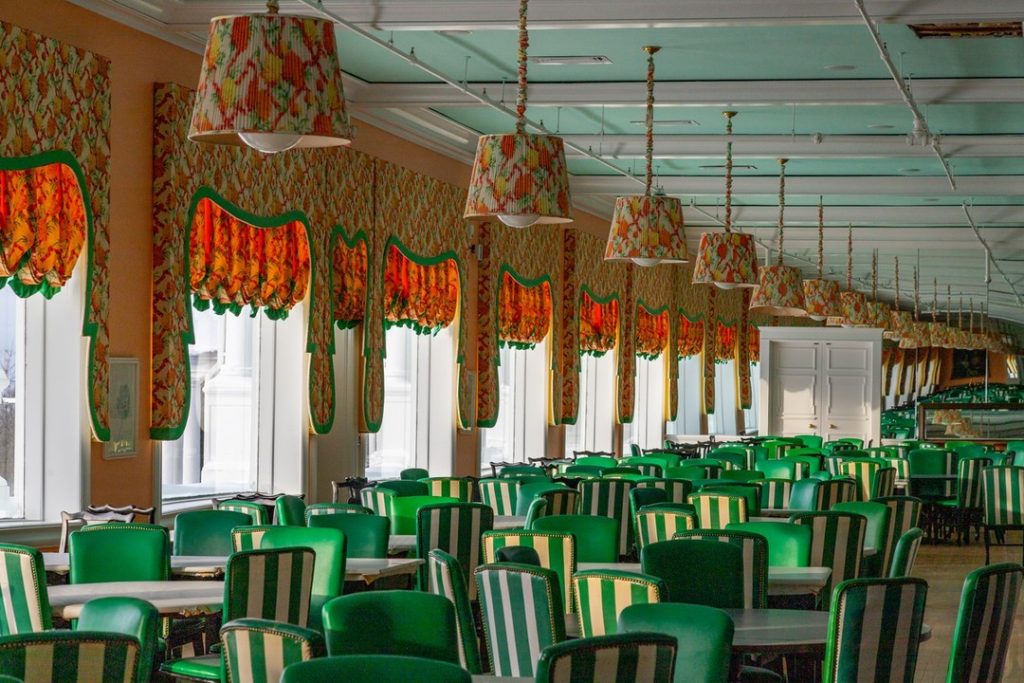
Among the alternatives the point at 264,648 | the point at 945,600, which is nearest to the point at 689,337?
the point at 945,600

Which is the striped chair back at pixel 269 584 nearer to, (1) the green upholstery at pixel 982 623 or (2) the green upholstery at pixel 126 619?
(2) the green upholstery at pixel 126 619

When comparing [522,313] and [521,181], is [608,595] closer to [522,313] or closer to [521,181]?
[521,181]

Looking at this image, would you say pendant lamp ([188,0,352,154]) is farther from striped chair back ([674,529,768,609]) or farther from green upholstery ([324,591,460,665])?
striped chair back ([674,529,768,609])

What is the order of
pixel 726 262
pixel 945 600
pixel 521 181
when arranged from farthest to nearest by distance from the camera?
1. pixel 726 262
2. pixel 945 600
3. pixel 521 181

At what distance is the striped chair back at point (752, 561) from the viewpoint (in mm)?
6438

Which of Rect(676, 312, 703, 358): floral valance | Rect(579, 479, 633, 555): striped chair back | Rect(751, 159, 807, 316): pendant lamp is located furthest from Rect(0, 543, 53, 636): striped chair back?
Rect(676, 312, 703, 358): floral valance

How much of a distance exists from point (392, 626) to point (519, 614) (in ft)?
2.46

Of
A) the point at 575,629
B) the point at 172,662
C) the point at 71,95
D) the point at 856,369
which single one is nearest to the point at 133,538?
the point at 172,662

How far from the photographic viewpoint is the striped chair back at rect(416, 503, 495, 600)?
25.3ft

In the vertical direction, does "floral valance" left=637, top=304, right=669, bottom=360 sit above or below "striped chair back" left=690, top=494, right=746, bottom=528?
above

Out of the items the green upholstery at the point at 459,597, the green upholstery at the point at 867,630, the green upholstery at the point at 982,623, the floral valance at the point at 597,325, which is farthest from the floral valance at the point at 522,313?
the green upholstery at the point at 867,630

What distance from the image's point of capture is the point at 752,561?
21.2ft

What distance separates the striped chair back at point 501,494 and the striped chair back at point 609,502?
61 centimetres

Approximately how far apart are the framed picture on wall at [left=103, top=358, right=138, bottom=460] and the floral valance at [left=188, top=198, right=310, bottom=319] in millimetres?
959
